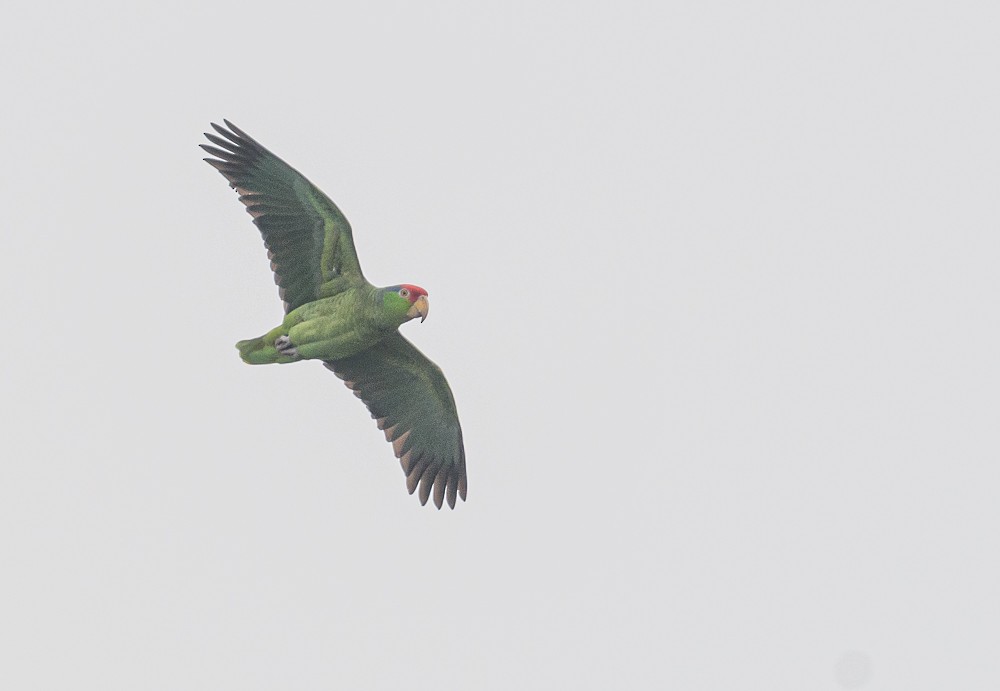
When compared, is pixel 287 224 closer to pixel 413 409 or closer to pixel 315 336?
pixel 315 336

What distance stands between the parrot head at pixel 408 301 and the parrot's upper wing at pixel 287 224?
3.11ft

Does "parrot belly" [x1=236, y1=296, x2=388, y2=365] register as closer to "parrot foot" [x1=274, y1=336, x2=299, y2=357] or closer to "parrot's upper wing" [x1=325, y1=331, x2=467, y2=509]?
"parrot foot" [x1=274, y1=336, x2=299, y2=357]

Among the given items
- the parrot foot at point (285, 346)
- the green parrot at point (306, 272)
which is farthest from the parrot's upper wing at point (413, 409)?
the parrot foot at point (285, 346)

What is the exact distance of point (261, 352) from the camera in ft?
74.1

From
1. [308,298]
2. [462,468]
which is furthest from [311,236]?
[462,468]

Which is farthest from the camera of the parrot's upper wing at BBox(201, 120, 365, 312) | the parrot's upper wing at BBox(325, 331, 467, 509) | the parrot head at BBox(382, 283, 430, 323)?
the parrot's upper wing at BBox(325, 331, 467, 509)

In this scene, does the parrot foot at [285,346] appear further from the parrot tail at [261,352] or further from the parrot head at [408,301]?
the parrot head at [408,301]

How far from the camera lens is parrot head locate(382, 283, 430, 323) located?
71.3 feet

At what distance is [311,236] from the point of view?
22375 millimetres

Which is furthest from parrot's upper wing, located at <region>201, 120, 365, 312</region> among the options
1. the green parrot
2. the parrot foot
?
the parrot foot

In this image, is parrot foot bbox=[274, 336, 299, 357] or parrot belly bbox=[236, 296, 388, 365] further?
parrot foot bbox=[274, 336, 299, 357]

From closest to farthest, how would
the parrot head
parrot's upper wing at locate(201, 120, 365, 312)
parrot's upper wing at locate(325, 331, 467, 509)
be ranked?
the parrot head < parrot's upper wing at locate(201, 120, 365, 312) < parrot's upper wing at locate(325, 331, 467, 509)

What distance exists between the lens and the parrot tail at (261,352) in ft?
74.0

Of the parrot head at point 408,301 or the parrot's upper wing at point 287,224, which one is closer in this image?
the parrot head at point 408,301
